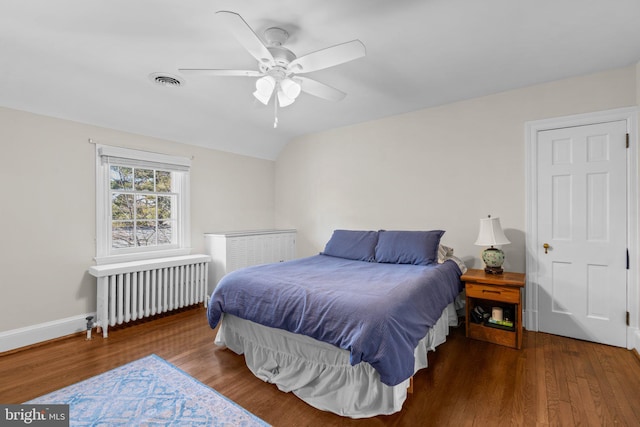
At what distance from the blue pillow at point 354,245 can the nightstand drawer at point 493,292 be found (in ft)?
3.32

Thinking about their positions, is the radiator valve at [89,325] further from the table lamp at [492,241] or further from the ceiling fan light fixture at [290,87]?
the table lamp at [492,241]

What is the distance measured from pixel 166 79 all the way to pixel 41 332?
2.58m

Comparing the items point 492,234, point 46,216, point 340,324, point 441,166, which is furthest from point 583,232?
point 46,216

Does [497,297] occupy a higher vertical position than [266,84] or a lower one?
lower

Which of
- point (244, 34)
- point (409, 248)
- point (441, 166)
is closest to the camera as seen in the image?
point (244, 34)

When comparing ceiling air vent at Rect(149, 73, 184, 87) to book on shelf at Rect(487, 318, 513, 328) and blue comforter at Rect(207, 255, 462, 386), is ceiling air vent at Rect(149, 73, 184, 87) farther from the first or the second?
book on shelf at Rect(487, 318, 513, 328)

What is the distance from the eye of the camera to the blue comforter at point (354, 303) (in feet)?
5.49

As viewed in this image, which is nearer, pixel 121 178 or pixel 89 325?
pixel 89 325

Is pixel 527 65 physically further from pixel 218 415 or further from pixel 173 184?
pixel 173 184

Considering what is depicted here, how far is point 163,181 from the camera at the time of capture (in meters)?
3.77

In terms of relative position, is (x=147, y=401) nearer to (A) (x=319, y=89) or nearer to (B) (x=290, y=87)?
(B) (x=290, y=87)

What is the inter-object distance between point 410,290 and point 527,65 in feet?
7.10

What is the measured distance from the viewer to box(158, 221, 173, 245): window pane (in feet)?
12.3

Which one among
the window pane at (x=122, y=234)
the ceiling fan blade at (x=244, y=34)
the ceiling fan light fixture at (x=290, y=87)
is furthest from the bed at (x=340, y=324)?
the window pane at (x=122, y=234)
